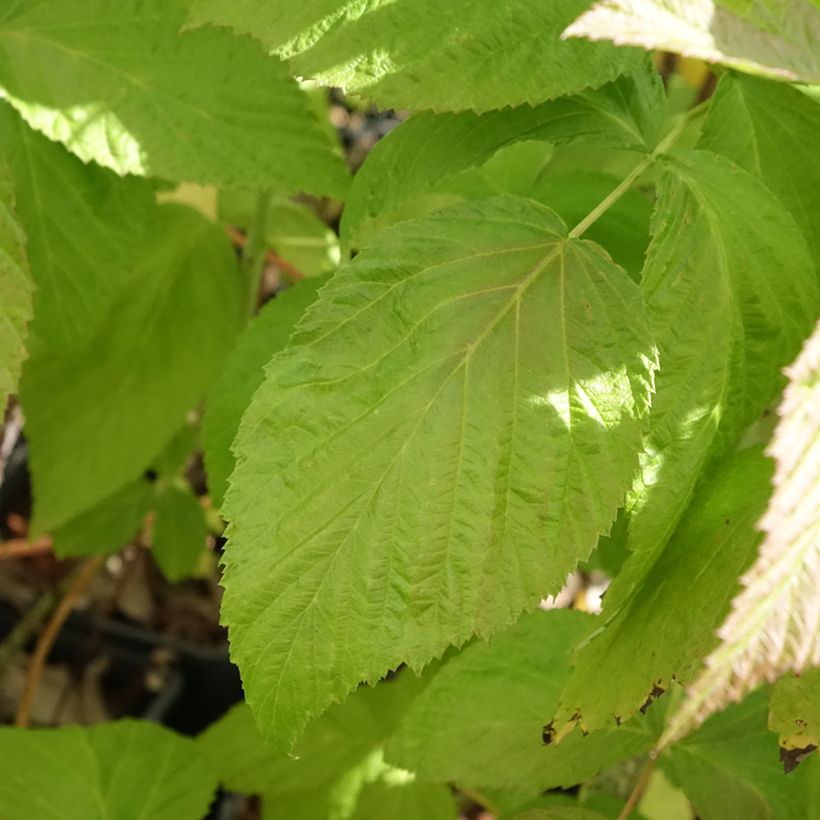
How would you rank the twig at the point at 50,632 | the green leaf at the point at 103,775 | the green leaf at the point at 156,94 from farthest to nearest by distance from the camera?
the twig at the point at 50,632, the green leaf at the point at 103,775, the green leaf at the point at 156,94

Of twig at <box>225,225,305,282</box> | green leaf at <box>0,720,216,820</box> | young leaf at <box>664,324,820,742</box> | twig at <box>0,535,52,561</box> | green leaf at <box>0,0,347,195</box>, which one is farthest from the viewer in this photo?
twig at <box>0,535,52,561</box>

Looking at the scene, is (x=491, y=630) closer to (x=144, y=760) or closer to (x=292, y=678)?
(x=292, y=678)

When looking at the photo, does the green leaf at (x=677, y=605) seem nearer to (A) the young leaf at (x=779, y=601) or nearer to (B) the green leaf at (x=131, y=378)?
(A) the young leaf at (x=779, y=601)

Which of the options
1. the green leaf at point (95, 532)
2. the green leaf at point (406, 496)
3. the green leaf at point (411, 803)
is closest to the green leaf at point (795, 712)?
the green leaf at point (406, 496)

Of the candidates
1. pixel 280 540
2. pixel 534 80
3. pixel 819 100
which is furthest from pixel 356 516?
pixel 819 100

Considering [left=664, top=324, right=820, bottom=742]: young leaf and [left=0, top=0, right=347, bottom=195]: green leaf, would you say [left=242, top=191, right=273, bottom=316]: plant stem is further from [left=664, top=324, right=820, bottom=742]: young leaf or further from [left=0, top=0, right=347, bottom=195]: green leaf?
[left=664, top=324, right=820, bottom=742]: young leaf

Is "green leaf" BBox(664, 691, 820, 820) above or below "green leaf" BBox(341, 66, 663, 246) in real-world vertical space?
below

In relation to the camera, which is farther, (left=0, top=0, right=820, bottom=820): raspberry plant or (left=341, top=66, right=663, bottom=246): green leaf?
(left=341, top=66, right=663, bottom=246): green leaf

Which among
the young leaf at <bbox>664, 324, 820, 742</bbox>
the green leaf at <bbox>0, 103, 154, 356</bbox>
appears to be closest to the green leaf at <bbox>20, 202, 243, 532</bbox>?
the green leaf at <bbox>0, 103, 154, 356</bbox>
